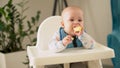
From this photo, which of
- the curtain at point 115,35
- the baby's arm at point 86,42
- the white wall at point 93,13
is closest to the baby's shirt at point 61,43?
the baby's arm at point 86,42

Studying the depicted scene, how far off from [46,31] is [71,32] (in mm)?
319

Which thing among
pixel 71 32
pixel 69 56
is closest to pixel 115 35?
pixel 71 32

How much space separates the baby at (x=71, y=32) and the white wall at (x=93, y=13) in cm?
Answer: 109

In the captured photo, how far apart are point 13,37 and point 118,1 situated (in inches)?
36.9

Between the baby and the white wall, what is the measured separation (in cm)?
109

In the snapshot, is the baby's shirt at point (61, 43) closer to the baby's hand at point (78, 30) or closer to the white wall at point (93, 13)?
the baby's hand at point (78, 30)

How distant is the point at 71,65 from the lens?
1.21 metres

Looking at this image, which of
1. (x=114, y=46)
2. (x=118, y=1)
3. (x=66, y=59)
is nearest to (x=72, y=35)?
(x=66, y=59)

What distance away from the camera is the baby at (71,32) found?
3.43 feet

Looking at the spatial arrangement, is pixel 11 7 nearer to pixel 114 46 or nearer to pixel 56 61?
pixel 114 46

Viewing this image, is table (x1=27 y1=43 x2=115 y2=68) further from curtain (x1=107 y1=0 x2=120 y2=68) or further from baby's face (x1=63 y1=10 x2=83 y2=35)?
curtain (x1=107 y1=0 x2=120 y2=68)

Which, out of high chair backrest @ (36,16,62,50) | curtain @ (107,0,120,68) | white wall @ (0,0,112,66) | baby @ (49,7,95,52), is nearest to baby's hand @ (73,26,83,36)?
baby @ (49,7,95,52)

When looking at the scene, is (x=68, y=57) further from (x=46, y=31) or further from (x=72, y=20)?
(x=46, y=31)

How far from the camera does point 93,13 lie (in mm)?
2316
